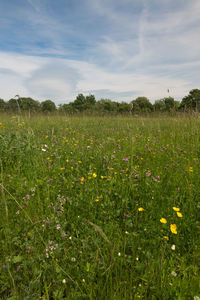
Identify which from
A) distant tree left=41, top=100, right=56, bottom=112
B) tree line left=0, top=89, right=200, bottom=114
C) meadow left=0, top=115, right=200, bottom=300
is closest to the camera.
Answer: meadow left=0, top=115, right=200, bottom=300

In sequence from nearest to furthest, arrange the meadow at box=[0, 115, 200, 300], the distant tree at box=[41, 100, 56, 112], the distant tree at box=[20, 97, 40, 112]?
the meadow at box=[0, 115, 200, 300], the distant tree at box=[20, 97, 40, 112], the distant tree at box=[41, 100, 56, 112]

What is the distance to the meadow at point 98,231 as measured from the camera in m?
1.13

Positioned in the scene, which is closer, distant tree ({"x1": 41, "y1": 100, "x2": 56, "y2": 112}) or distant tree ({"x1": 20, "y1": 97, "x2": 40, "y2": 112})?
distant tree ({"x1": 20, "y1": 97, "x2": 40, "y2": 112})

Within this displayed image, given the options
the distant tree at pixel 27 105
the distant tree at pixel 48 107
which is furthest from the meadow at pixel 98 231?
the distant tree at pixel 48 107

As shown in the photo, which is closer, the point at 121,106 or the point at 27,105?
the point at 27,105

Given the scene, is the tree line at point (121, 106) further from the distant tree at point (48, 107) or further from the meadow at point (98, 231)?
the meadow at point (98, 231)

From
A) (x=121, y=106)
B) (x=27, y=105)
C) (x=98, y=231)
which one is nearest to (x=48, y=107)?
(x=121, y=106)

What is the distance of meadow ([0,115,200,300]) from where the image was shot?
113cm

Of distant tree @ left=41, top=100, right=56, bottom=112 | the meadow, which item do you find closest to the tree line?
distant tree @ left=41, top=100, right=56, bottom=112

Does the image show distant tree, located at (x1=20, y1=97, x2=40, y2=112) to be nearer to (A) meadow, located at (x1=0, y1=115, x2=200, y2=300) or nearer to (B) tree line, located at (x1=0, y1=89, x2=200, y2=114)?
(B) tree line, located at (x1=0, y1=89, x2=200, y2=114)

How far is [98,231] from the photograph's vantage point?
101 centimetres

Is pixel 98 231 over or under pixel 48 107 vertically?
under

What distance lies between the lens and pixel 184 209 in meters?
1.86

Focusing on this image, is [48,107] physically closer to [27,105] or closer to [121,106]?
[121,106]
